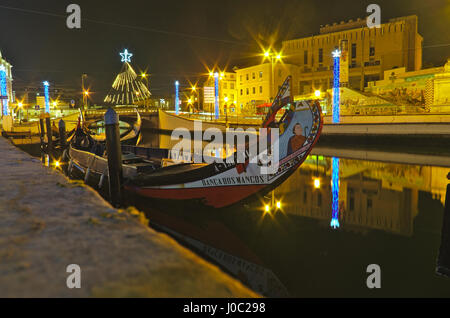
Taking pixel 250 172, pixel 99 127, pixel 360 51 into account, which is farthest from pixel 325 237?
pixel 360 51

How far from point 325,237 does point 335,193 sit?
601 cm

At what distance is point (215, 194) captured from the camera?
10.8 m

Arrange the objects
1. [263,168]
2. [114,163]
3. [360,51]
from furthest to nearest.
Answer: [360,51] → [263,168] → [114,163]

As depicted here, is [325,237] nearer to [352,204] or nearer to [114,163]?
[352,204]

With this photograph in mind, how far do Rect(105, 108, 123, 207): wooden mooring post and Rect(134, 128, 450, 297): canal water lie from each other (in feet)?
5.24

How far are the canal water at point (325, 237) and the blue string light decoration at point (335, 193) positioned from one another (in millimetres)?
34

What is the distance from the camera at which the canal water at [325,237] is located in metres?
6.49

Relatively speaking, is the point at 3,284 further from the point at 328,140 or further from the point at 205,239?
the point at 328,140

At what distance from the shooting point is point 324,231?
9.52 meters

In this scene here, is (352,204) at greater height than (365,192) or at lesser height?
lesser

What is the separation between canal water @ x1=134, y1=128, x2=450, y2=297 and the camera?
6.49 metres

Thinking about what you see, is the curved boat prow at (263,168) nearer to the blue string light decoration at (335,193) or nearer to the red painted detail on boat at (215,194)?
the red painted detail on boat at (215,194)

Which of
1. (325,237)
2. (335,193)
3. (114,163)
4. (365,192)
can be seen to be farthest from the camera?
(365,192)
